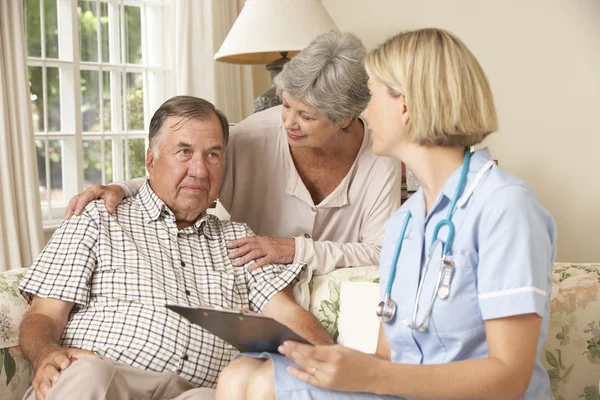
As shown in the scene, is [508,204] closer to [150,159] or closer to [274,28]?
[150,159]

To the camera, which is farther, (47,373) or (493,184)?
(47,373)

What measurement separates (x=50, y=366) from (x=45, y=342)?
10 cm

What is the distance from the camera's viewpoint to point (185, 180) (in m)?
2.09

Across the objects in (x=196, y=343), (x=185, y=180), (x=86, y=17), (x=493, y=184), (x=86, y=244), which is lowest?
(x=196, y=343)

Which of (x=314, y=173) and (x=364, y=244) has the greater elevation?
(x=314, y=173)

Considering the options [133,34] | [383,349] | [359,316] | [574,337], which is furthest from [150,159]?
[133,34]

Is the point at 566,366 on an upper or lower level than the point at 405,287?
lower

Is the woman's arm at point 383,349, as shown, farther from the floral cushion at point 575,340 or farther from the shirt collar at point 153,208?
the shirt collar at point 153,208

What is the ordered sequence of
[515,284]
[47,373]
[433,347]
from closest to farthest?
[515,284]
[433,347]
[47,373]

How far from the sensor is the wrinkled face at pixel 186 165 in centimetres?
208

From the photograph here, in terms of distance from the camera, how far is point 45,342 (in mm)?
1774

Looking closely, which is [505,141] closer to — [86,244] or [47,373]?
[86,244]

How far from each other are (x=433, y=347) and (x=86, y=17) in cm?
301

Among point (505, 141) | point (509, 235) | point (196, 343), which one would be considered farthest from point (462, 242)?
point (505, 141)
